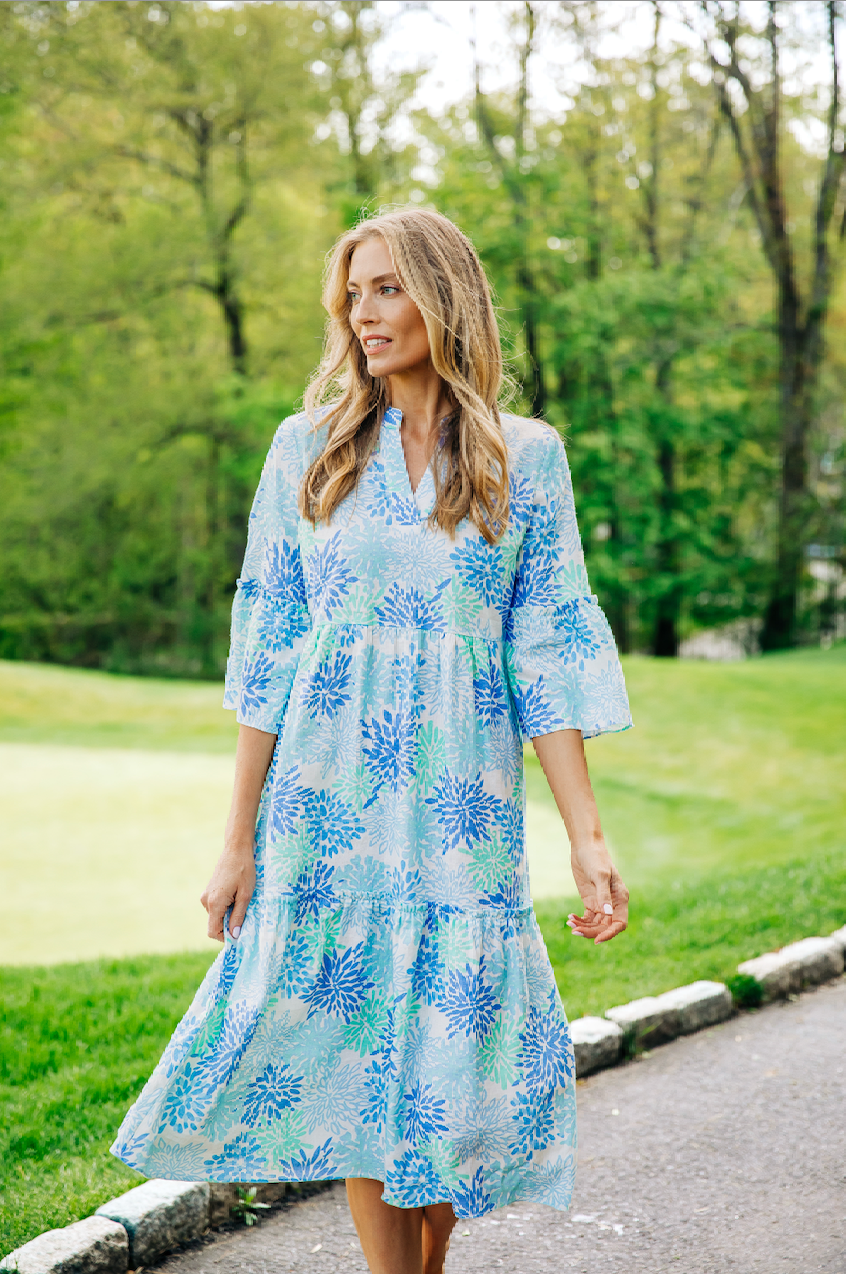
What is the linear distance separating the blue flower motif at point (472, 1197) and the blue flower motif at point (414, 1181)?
2cm

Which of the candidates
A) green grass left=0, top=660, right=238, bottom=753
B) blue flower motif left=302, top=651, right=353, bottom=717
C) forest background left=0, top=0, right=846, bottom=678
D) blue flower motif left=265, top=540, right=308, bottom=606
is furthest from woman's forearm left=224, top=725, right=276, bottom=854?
Result: forest background left=0, top=0, right=846, bottom=678

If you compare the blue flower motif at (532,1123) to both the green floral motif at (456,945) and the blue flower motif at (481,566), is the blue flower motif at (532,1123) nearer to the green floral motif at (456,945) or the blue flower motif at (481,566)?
the green floral motif at (456,945)

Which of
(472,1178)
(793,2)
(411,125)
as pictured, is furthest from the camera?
(411,125)

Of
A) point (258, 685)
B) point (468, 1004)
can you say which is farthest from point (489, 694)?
point (468, 1004)

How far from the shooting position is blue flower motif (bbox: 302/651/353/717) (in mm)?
2012

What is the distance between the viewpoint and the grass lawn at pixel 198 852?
11.7ft

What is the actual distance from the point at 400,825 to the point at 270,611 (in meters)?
0.43

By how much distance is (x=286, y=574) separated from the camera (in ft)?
6.90

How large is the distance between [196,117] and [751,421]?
531 inches

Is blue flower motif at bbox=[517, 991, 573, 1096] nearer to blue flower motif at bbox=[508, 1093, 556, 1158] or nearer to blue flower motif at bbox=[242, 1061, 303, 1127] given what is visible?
blue flower motif at bbox=[508, 1093, 556, 1158]

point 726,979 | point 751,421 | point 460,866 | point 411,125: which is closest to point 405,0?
point 411,125

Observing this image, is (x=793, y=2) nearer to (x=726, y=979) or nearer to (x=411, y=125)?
(x=411, y=125)

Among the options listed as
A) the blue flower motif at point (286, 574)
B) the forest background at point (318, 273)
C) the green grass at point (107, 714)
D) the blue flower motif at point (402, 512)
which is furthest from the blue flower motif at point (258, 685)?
the forest background at point (318, 273)

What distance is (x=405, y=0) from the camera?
2195 centimetres
